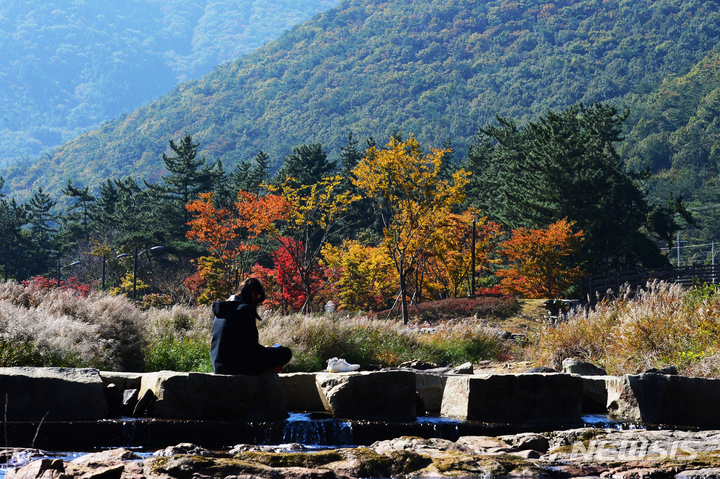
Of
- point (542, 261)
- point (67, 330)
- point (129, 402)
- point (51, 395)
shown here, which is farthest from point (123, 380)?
point (542, 261)

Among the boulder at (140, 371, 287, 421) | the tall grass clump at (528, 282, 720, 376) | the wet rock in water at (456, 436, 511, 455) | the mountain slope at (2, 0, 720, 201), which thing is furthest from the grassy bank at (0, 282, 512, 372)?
the mountain slope at (2, 0, 720, 201)

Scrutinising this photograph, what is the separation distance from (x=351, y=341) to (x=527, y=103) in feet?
438

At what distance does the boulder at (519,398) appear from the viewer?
711 cm

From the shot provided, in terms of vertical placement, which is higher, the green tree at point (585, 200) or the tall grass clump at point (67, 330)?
the green tree at point (585, 200)

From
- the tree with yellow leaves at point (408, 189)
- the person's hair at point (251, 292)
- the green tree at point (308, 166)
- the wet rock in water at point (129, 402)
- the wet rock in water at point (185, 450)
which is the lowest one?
the wet rock in water at point (185, 450)

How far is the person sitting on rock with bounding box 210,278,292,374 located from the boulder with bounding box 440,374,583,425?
2038 millimetres

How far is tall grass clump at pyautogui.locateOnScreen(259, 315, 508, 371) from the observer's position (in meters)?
10.9

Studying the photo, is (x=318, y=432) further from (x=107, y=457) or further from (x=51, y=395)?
(x=51, y=395)

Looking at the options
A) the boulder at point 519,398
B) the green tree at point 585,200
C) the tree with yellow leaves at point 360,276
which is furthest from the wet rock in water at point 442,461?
the green tree at point 585,200

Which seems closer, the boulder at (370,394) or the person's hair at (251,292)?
the person's hair at (251,292)

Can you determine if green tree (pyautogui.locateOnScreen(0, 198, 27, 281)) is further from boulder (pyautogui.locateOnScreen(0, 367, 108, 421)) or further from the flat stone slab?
boulder (pyautogui.locateOnScreen(0, 367, 108, 421))

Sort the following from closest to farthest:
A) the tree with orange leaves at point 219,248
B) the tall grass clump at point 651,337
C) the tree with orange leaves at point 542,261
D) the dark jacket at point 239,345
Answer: the dark jacket at point 239,345
the tall grass clump at point 651,337
the tree with orange leaves at point 542,261
the tree with orange leaves at point 219,248

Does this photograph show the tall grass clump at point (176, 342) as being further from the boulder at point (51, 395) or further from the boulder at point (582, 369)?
the boulder at point (582, 369)

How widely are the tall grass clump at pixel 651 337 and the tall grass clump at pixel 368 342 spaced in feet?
7.41
